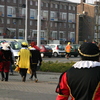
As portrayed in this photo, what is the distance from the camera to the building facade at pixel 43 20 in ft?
248

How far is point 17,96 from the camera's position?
8.68 meters

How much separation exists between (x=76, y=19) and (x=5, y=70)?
79962 millimetres

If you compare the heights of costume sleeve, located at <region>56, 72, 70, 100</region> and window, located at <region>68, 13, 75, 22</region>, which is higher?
window, located at <region>68, 13, 75, 22</region>

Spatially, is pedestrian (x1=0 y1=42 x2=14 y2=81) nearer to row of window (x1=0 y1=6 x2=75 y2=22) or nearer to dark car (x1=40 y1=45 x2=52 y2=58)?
dark car (x1=40 y1=45 x2=52 y2=58)

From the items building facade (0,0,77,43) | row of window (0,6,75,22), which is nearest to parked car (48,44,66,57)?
building facade (0,0,77,43)

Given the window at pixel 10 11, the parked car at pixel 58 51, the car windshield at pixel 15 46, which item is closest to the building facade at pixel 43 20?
the window at pixel 10 11

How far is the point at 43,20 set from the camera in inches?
3199

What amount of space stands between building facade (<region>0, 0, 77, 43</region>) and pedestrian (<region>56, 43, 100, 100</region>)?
69.4m

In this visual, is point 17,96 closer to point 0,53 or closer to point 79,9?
point 0,53

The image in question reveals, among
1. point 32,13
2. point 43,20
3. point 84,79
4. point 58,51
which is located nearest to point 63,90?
point 84,79

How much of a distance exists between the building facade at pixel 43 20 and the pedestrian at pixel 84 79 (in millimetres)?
69363

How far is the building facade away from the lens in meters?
75.6

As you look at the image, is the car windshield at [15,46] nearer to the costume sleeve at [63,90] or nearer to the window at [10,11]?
the costume sleeve at [63,90]

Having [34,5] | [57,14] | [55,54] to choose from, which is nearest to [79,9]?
[57,14]
